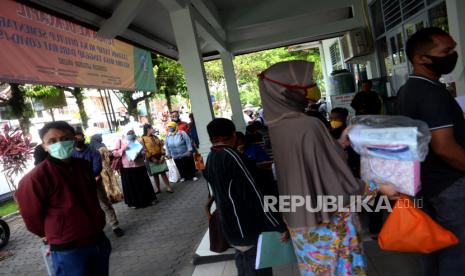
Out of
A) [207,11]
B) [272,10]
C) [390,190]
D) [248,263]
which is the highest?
[272,10]

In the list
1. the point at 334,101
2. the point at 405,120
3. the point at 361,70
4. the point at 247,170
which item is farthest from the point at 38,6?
the point at 361,70

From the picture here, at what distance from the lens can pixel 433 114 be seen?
195 centimetres

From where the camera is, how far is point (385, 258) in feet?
10.9

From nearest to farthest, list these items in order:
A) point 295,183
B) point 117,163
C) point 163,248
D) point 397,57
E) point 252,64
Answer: point 295,183, point 163,248, point 397,57, point 117,163, point 252,64

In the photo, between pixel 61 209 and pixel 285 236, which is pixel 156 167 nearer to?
pixel 61 209

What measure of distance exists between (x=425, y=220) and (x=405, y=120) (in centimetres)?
50

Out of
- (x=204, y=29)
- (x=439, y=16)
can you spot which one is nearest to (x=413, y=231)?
(x=439, y=16)

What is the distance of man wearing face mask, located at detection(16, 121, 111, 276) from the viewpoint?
2535mm

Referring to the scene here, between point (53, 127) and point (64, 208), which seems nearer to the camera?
point (64, 208)

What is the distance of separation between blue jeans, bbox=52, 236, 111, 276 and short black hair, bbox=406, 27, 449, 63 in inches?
99.1

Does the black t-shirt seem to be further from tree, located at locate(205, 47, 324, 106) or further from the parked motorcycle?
tree, located at locate(205, 47, 324, 106)

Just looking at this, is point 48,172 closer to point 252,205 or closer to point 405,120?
point 252,205

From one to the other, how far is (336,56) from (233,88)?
7284 mm

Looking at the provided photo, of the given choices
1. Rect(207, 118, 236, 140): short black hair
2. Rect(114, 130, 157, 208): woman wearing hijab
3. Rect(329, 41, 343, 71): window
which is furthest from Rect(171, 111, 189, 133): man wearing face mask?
Rect(329, 41, 343, 71): window
